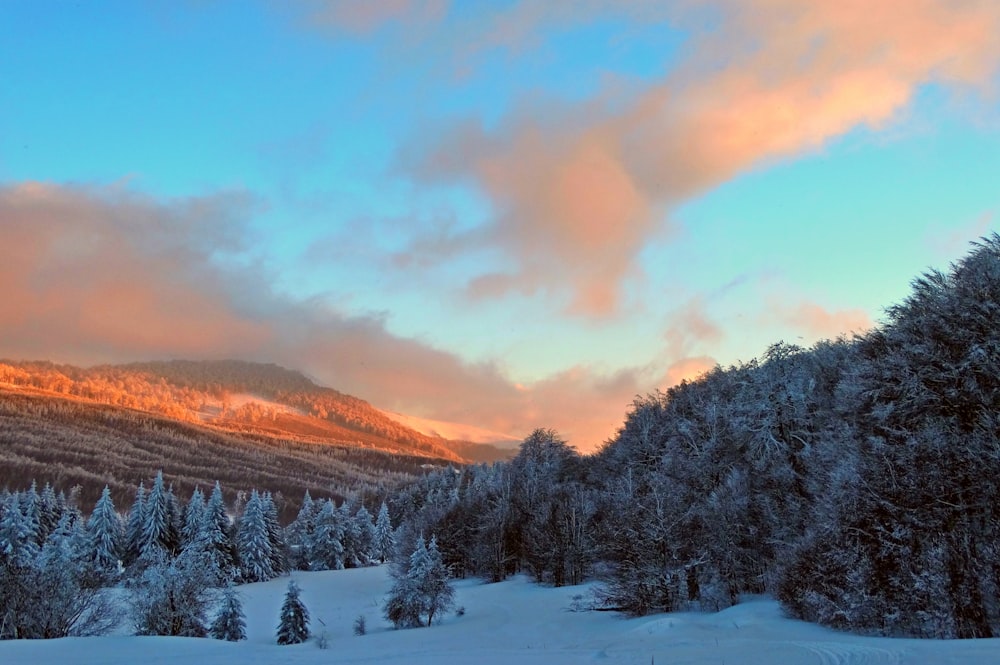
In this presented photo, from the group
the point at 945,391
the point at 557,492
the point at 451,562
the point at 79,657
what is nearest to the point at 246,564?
the point at 451,562

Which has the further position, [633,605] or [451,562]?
[451,562]

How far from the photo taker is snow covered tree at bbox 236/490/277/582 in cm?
7462

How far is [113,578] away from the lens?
5831cm

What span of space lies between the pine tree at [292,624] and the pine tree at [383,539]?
63.1 m

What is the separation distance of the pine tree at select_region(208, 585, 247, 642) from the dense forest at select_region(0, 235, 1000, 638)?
3.78 metres

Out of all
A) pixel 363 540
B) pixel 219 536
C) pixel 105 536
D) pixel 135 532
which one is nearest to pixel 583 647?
pixel 219 536

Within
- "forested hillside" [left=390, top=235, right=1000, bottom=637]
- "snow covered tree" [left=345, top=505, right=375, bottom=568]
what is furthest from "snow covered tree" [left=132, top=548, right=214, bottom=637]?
"snow covered tree" [left=345, top=505, right=375, bottom=568]

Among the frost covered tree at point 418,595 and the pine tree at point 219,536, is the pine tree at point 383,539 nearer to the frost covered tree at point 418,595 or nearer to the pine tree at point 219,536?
the pine tree at point 219,536

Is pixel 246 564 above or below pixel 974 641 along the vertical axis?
below

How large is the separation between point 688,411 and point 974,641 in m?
37.6

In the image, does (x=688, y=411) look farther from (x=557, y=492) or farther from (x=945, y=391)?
(x=945, y=391)

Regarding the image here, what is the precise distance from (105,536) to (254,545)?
50.8 ft

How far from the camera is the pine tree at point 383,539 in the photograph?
100m

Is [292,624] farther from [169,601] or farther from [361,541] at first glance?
[361,541]
